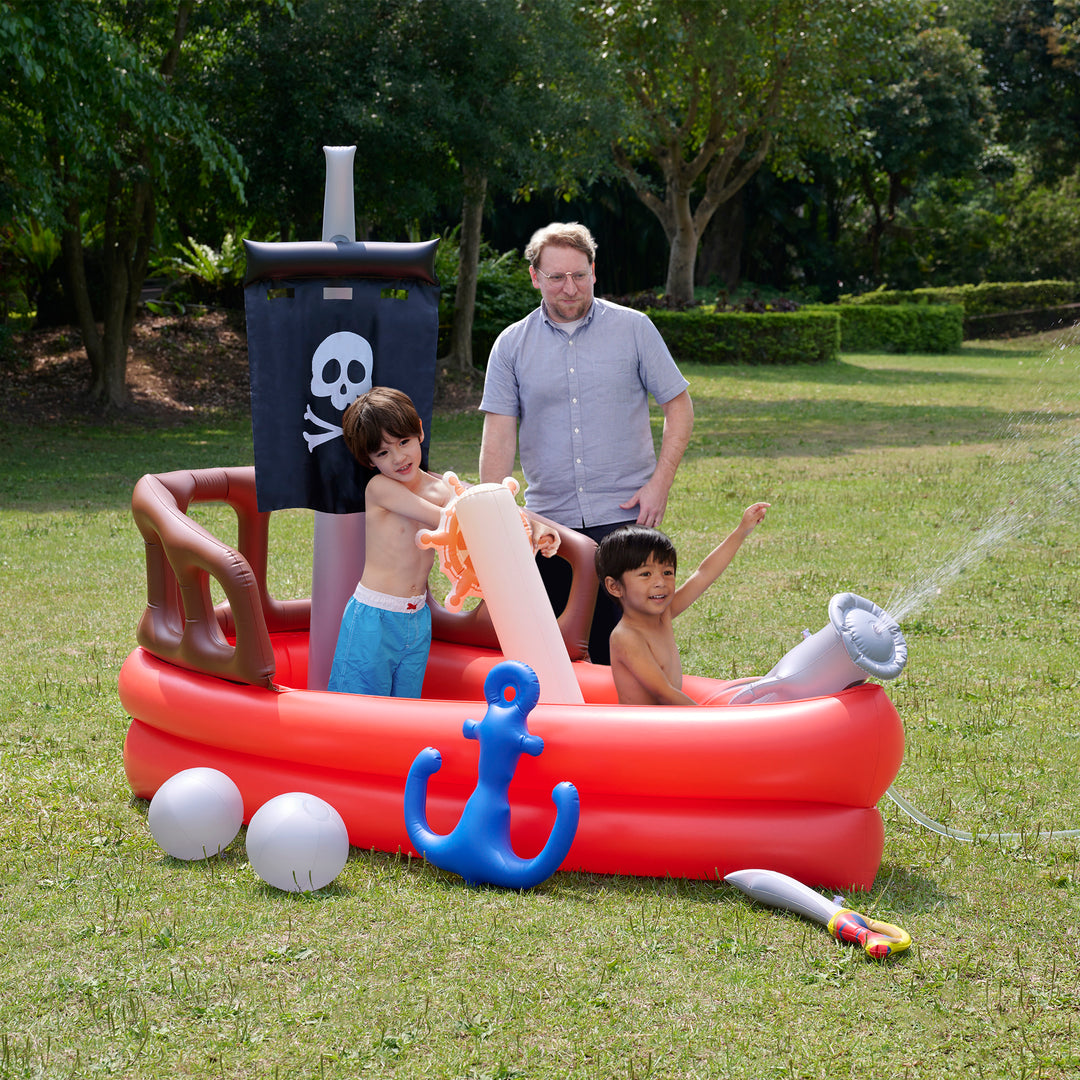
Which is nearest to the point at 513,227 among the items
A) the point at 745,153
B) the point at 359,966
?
the point at 745,153

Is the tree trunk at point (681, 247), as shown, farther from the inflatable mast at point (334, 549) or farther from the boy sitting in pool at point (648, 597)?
the boy sitting in pool at point (648, 597)

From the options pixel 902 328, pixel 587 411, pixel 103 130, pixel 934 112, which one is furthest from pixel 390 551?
pixel 934 112

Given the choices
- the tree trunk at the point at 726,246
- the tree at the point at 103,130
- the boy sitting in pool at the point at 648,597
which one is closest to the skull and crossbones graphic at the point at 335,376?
the boy sitting in pool at the point at 648,597

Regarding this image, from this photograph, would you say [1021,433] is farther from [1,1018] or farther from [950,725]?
[1,1018]

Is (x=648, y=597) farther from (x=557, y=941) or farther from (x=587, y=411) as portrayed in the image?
(x=557, y=941)

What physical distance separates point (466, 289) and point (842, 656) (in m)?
16.7

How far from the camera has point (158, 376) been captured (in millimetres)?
18688

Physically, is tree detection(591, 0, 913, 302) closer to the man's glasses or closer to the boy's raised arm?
the man's glasses

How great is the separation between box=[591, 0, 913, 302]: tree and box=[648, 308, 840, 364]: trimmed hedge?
105 inches

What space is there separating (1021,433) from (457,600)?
13.6m

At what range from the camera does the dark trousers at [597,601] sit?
4812 millimetres

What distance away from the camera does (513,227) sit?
33.5 metres

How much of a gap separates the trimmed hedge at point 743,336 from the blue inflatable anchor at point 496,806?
21381 mm

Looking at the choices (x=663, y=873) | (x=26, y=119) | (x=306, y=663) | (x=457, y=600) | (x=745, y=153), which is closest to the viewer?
(x=663, y=873)
